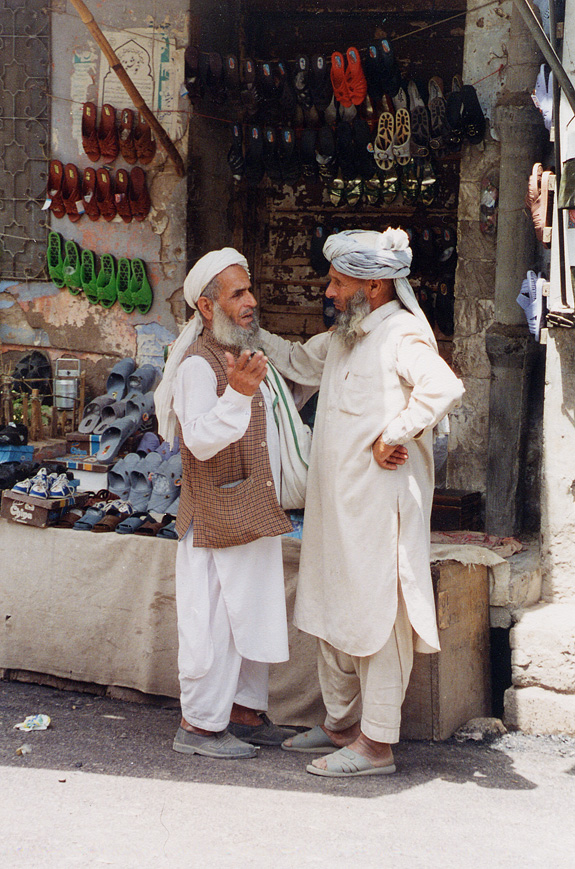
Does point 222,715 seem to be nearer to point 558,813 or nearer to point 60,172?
point 558,813

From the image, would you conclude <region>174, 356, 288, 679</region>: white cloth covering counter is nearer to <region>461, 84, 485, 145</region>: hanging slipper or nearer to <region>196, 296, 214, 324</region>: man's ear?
<region>196, 296, 214, 324</region>: man's ear

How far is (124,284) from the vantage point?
637 cm

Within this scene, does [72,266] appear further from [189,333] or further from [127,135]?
[189,333]

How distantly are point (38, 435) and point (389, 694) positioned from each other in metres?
3.08

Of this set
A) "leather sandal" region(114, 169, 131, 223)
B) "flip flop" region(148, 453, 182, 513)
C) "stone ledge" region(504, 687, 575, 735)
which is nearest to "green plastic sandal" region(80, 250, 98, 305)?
"leather sandal" region(114, 169, 131, 223)

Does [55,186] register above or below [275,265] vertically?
above

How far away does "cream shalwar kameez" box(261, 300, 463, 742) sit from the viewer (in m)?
3.25

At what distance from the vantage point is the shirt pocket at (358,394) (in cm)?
331

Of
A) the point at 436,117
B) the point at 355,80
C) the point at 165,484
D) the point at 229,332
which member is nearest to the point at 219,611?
the point at 229,332

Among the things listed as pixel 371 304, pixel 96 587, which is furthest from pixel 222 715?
pixel 371 304

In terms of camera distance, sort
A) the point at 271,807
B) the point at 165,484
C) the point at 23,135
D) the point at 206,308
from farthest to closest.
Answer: the point at 23,135, the point at 165,484, the point at 206,308, the point at 271,807

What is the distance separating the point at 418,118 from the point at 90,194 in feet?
7.35

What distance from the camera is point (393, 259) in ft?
10.9

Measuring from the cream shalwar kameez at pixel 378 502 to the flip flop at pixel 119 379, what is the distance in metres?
2.91
